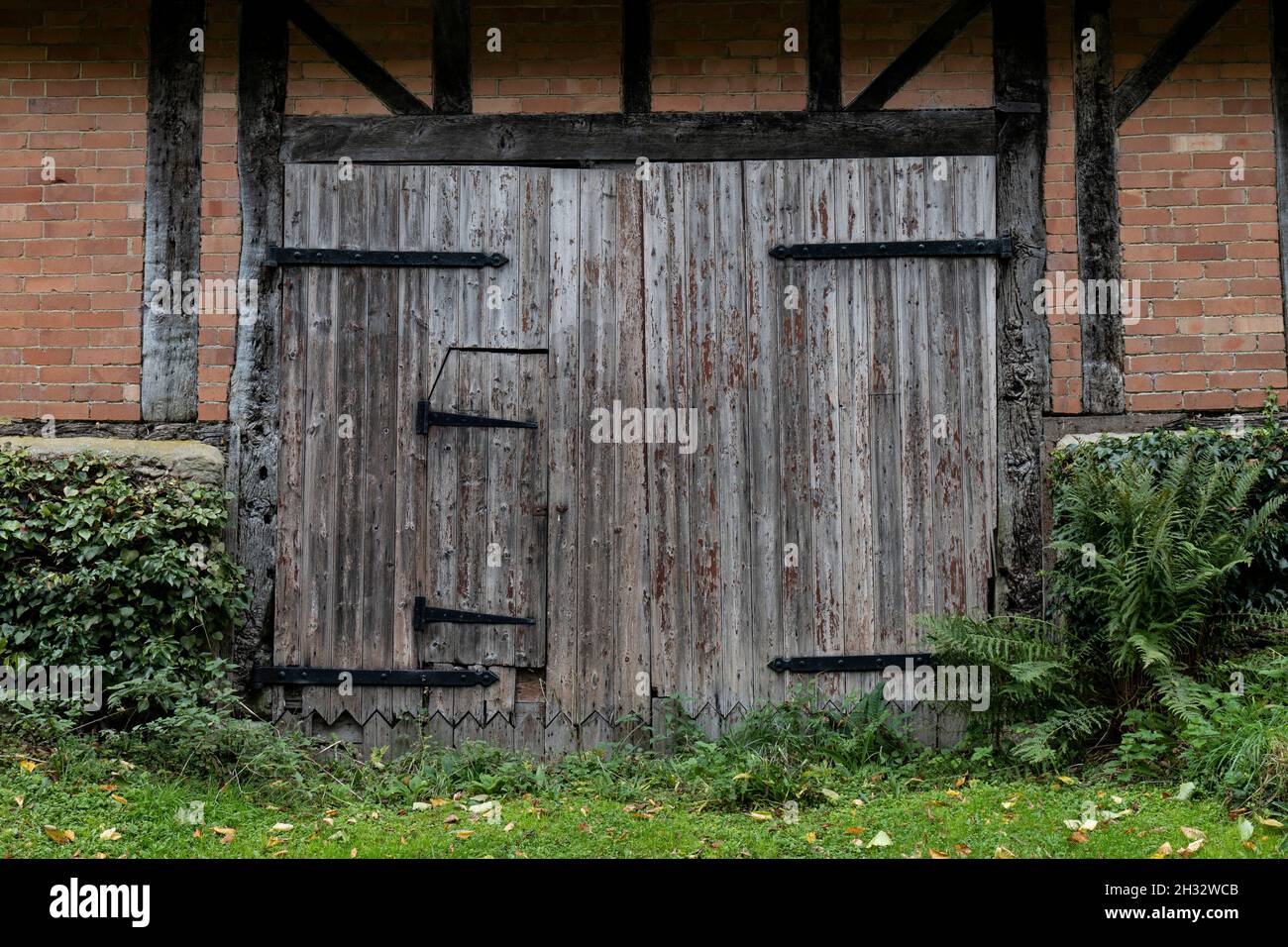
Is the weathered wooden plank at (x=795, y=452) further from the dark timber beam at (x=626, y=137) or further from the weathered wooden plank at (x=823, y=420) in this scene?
the dark timber beam at (x=626, y=137)

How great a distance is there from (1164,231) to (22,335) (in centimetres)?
599

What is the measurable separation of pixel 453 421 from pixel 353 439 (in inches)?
20.8

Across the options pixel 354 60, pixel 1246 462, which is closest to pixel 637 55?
pixel 354 60

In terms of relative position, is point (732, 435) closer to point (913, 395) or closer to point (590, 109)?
point (913, 395)

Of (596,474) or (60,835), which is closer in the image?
(60,835)

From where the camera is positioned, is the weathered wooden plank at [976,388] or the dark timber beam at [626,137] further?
the dark timber beam at [626,137]

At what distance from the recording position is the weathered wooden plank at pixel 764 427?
211 inches

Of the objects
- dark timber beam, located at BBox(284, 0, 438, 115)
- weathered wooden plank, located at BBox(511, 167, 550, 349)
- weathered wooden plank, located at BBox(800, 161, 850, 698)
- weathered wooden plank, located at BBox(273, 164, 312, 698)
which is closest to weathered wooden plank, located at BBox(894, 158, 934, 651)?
weathered wooden plank, located at BBox(800, 161, 850, 698)

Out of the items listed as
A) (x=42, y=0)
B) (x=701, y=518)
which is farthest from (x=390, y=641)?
(x=42, y=0)

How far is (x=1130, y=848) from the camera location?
3768 mm

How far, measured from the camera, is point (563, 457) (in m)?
5.43

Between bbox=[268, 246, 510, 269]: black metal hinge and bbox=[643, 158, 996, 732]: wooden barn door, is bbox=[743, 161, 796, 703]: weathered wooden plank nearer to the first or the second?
bbox=[643, 158, 996, 732]: wooden barn door

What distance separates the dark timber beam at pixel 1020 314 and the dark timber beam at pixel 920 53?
19 cm

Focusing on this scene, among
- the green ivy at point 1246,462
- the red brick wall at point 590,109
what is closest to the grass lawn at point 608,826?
the green ivy at point 1246,462
